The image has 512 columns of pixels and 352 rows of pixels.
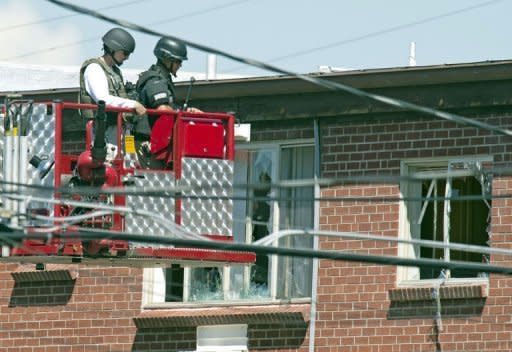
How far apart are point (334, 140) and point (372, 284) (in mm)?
1916

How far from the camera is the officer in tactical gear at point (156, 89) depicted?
20641mm

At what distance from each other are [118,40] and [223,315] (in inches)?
260

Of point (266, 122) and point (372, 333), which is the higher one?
point (266, 122)

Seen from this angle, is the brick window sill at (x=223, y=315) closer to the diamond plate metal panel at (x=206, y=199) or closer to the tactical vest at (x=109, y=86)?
the diamond plate metal panel at (x=206, y=199)

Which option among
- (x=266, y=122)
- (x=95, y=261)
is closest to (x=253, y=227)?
(x=266, y=122)

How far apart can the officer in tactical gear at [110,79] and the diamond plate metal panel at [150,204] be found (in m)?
0.48

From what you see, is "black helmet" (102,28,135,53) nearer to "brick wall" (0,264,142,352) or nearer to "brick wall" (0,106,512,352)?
"brick wall" (0,106,512,352)

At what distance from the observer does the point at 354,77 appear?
2477 cm

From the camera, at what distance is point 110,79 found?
20391 millimetres

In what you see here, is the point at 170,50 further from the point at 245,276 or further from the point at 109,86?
the point at 245,276

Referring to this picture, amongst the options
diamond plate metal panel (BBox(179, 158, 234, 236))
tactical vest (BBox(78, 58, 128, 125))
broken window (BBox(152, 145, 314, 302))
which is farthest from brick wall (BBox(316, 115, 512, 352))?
tactical vest (BBox(78, 58, 128, 125))

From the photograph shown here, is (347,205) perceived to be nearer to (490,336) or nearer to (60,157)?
(490,336)

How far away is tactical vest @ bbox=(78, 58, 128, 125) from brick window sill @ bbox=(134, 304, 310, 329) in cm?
587

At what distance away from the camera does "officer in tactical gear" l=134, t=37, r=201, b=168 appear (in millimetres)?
20641
